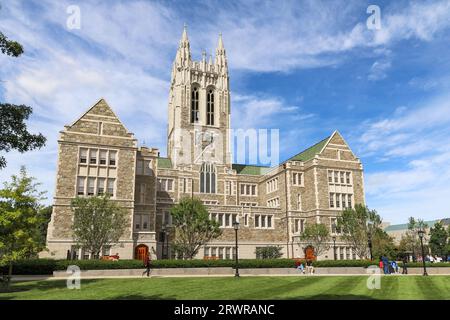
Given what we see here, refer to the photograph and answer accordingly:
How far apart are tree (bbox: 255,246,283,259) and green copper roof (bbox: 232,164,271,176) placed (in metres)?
17.4

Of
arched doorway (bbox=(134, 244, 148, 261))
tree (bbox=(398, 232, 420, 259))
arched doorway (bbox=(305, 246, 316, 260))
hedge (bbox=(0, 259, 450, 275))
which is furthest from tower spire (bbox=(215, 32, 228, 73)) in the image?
tree (bbox=(398, 232, 420, 259))

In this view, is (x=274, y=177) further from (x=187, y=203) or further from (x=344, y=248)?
(x=187, y=203)

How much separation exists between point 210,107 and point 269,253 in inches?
1252

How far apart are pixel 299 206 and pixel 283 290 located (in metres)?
Result: 33.9

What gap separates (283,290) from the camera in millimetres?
17031

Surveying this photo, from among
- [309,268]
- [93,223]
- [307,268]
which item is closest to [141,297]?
[93,223]

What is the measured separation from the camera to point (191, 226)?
117 ft

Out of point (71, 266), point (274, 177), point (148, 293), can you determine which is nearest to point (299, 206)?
point (274, 177)

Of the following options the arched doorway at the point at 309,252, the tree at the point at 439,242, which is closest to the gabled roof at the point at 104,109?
the arched doorway at the point at 309,252

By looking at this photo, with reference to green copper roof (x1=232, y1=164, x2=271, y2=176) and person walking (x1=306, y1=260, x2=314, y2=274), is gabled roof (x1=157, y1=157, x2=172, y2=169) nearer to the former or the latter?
green copper roof (x1=232, y1=164, x2=271, y2=176)

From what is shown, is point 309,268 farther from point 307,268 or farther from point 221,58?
point 221,58

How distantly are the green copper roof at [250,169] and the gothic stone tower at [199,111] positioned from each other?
10.0ft

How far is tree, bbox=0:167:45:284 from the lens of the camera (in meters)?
18.4

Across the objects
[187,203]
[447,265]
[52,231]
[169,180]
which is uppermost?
[169,180]
